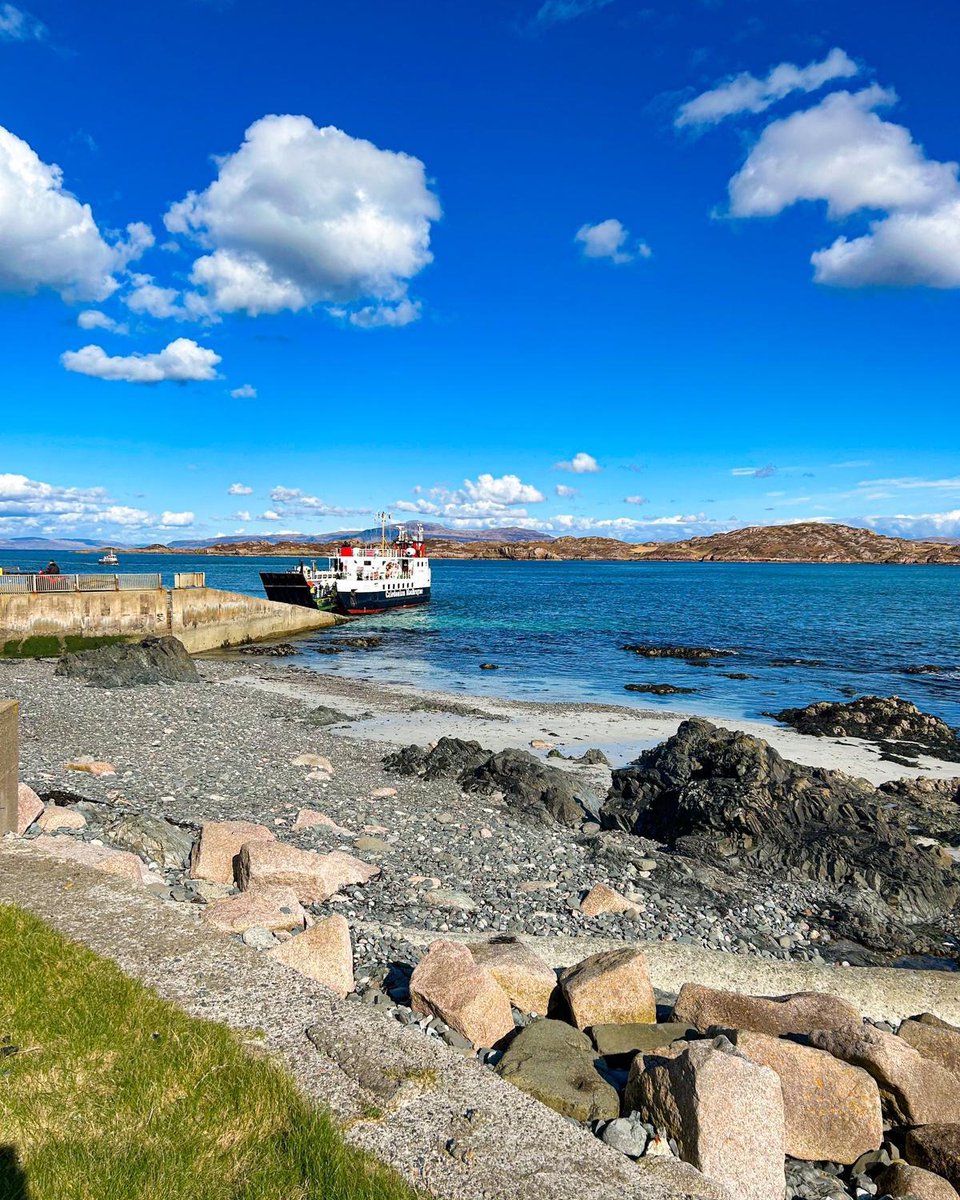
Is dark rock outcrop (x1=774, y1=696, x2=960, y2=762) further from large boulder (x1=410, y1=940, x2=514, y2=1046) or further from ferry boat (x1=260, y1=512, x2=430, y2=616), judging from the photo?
ferry boat (x1=260, y1=512, x2=430, y2=616)

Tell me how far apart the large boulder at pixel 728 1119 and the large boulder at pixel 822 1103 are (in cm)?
61

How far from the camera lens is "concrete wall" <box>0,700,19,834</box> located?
8.62 meters

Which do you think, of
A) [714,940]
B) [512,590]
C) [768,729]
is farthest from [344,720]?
[512,590]

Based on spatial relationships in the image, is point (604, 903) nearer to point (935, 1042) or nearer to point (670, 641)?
point (935, 1042)

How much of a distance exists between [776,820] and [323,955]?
976 cm

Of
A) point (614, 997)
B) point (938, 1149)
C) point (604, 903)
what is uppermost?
point (614, 997)

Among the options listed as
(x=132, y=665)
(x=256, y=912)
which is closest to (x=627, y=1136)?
(x=256, y=912)

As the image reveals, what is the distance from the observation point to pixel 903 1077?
5324 millimetres

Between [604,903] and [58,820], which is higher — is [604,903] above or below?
below

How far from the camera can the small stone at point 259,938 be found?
256 inches

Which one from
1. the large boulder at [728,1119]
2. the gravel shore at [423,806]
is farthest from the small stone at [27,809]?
the large boulder at [728,1119]

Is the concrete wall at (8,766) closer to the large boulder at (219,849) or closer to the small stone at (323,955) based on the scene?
the large boulder at (219,849)

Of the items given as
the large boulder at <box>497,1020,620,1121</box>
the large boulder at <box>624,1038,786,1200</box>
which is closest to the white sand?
the large boulder at <box>497,1020,620,1121</box>

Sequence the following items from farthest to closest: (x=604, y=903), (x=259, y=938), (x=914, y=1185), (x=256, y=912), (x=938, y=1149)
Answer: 1. (x=604, y=903)
2. (x=256, y=912)
3. (x=259, y=938)
4. (x=938, y=1149)
5. (x=914, y=1185)
